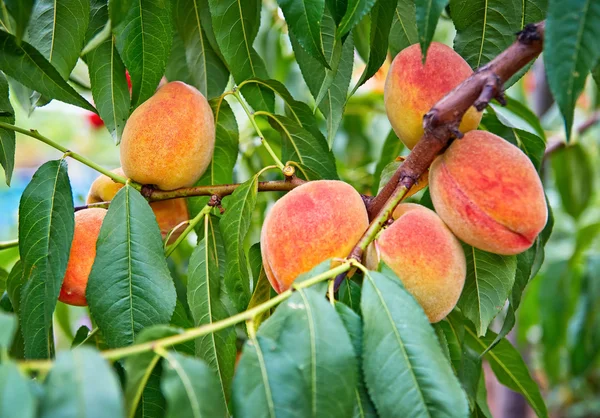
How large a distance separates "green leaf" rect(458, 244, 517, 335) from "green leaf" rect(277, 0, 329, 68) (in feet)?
1.16

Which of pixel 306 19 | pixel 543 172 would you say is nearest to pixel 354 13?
pixel 306 19

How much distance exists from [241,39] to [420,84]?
303 mm

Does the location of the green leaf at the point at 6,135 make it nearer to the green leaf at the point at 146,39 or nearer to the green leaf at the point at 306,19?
the green leaf at the point at 146,39

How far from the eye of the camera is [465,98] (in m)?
0.73

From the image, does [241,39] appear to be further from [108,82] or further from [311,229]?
[311,229]

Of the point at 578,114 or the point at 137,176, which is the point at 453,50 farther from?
the point at 578,114

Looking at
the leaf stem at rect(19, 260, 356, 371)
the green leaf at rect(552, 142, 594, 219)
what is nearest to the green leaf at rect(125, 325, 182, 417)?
the leaf stem at rect(19, 260, 356, 371)

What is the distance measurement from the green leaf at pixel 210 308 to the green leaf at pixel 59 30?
0.96 feet

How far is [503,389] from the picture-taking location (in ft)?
7.48

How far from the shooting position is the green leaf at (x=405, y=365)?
2.02ft

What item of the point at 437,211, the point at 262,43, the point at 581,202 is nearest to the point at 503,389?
the point at 581,202

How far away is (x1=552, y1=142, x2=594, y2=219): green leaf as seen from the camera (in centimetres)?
192

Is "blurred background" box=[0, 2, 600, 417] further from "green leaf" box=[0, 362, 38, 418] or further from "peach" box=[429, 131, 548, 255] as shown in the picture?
"green leaf" box=[0, 362, 38, 418]

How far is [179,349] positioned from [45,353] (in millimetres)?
161
